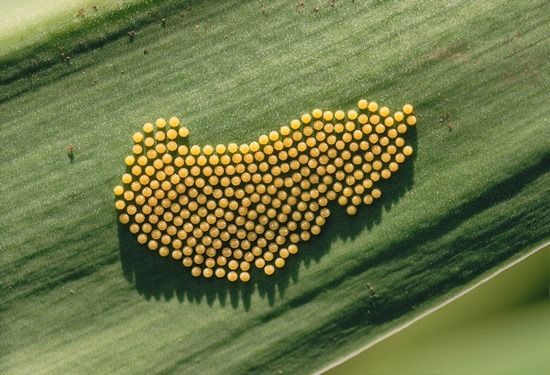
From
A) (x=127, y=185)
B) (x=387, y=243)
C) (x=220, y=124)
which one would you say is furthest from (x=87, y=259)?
(x=387, y=243)

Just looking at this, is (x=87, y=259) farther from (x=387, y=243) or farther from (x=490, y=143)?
(x=490, y=143)

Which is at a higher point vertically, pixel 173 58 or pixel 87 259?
pixel 173 58

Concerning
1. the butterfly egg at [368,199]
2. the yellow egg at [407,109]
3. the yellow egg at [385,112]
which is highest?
the yellow egg at [385,112]

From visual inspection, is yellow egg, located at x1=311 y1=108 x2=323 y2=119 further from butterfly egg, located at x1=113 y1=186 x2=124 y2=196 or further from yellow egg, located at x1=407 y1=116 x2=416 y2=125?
butterfly egg, located at x1=113 y1=186 x2=124 y2=196

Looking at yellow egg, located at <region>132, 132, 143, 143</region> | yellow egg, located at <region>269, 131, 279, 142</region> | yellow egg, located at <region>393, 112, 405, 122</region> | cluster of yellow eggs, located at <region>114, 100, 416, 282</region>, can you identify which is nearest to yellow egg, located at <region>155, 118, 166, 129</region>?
cluster of yellow eggs, located at <region>114, 100, 416, 282</region>

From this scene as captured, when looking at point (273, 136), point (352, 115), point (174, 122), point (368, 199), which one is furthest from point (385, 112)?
point (174, 122)

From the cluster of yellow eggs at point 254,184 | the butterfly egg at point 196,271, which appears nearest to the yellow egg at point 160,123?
the cluster of yellow eggs at point 254,184

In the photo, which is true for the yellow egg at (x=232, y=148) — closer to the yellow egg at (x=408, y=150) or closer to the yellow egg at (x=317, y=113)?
the yellow egg at (x=317, y=113)
